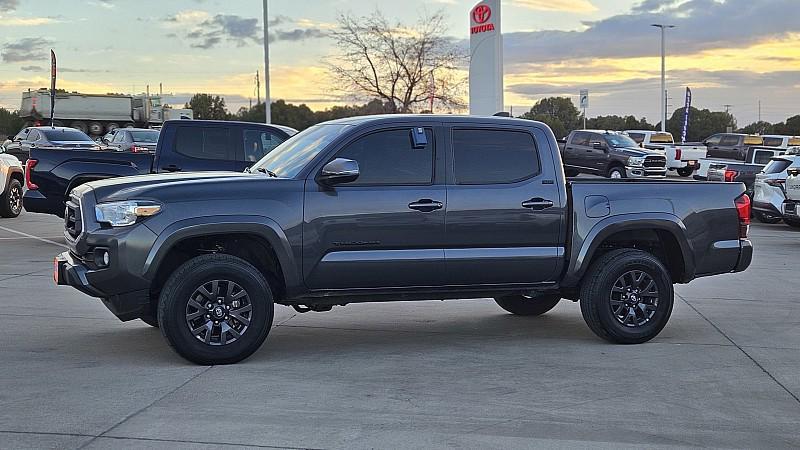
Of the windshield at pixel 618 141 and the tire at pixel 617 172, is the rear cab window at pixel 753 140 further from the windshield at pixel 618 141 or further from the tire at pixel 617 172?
the tire at pixel 617 172

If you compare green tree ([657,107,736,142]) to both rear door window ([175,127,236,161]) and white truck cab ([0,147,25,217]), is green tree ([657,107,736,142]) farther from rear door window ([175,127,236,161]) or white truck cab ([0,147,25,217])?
rear door window ([175,127,236,161])

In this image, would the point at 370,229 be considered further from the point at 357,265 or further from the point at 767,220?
the point at 767,220

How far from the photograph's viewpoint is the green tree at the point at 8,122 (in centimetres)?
8156

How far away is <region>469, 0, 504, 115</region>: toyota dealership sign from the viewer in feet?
114

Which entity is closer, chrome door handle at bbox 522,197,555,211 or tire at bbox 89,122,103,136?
chrome door handle at bbox 522,197,555,211

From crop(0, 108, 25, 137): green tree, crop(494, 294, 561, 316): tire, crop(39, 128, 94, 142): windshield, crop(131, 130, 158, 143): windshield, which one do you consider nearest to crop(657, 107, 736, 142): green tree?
crop(0, 108, 25, 137): green tree

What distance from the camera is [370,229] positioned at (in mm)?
7312

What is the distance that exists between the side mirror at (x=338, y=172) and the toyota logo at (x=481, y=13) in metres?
29.0

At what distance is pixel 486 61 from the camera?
35.1 meters

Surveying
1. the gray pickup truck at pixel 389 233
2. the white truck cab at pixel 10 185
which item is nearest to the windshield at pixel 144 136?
the white truck cab at pixel 10 185

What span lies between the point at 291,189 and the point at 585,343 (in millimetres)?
2918

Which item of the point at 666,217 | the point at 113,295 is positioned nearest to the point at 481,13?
the point at 666,217

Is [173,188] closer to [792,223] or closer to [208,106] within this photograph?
[792,223]

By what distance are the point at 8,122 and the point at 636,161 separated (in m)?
69.5
